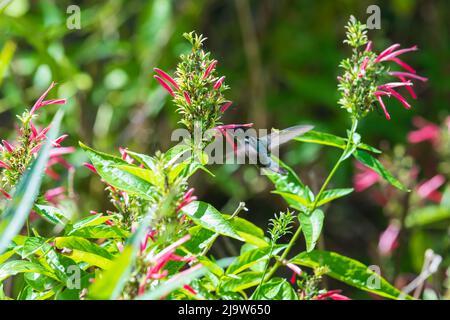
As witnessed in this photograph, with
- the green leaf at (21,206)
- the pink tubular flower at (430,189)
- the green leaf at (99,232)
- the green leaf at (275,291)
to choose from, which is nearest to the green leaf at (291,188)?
the green leaf at (275,291)

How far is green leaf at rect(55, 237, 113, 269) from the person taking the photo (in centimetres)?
76

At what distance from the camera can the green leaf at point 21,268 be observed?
0.73m

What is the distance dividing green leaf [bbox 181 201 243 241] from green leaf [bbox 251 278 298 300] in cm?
9

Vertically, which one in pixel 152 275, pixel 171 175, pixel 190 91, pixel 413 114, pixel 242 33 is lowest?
pixel 152 275

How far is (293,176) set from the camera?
0.91 meters

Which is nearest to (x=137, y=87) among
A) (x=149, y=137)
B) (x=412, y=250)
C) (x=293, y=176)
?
(x=149, y=137)

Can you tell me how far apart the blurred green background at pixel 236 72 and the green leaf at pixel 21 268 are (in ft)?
4.64

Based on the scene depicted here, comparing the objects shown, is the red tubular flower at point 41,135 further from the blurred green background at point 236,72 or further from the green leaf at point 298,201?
the blurred green background at point 236,72

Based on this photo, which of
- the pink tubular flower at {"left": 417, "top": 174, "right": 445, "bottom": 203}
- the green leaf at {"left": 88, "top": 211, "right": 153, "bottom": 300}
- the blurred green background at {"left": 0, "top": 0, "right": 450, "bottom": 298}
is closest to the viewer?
the green leaf at {"left": 88, "top": 211, "right": 153, "bottom": 300}

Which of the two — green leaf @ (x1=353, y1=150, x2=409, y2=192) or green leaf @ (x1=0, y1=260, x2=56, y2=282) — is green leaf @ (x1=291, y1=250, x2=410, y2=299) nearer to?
green leaf @ (x1=353, y1=150, x2=409, y2=192)

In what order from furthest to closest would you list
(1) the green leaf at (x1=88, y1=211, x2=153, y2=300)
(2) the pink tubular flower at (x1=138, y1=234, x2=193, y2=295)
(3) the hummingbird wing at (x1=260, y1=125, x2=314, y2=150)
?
(3) the hummingbird wing at (x1=260, y1=125, x2=314, y2=150), (2) the pink tubular flower at (x1=138, y1=234, x2=193, y2=295), (1) the green leaf at (x1=88, y1=211, x2=153, y2=300)

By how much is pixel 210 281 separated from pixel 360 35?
350 millimetres

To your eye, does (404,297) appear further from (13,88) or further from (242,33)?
(242,33)

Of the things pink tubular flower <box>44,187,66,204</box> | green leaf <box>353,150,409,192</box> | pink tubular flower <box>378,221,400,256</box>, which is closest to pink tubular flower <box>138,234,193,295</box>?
Result: green leaf <box>353,150,409,192</box>
